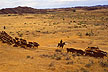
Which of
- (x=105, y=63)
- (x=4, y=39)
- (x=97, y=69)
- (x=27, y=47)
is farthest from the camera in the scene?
(x=4, y=39)

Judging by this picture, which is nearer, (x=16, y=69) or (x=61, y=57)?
(x=16, y=69)

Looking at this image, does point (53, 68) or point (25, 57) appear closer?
point (53, 68)

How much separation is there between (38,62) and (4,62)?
212 cm

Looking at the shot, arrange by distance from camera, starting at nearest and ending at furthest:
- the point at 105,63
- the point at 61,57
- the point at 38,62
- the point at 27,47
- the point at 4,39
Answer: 1. the point at 105,63
2. the point at 38,62
3. the point at 61,57
4. the point at 27,47
5. the point at 4,39

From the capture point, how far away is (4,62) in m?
8.90

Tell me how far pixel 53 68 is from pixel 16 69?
2.00 metres

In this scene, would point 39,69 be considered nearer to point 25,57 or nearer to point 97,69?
point 25,57

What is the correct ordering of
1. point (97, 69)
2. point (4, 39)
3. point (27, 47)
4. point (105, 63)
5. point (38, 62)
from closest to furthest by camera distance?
point (97, 69) < point (105, 63) < point (38, 62) < point (27, 47) < point (4, 39)

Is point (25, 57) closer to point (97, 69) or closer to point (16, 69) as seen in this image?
point (16, 69)

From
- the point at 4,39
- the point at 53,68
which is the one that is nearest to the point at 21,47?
the point at 4,39

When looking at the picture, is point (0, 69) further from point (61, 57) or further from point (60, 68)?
point (61, 57)

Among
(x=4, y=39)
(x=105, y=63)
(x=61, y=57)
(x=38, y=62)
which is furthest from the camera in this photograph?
(x=4, y=39)

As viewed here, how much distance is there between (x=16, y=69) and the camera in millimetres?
7758

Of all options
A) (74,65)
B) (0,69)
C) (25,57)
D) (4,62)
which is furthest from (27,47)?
(74,65)
